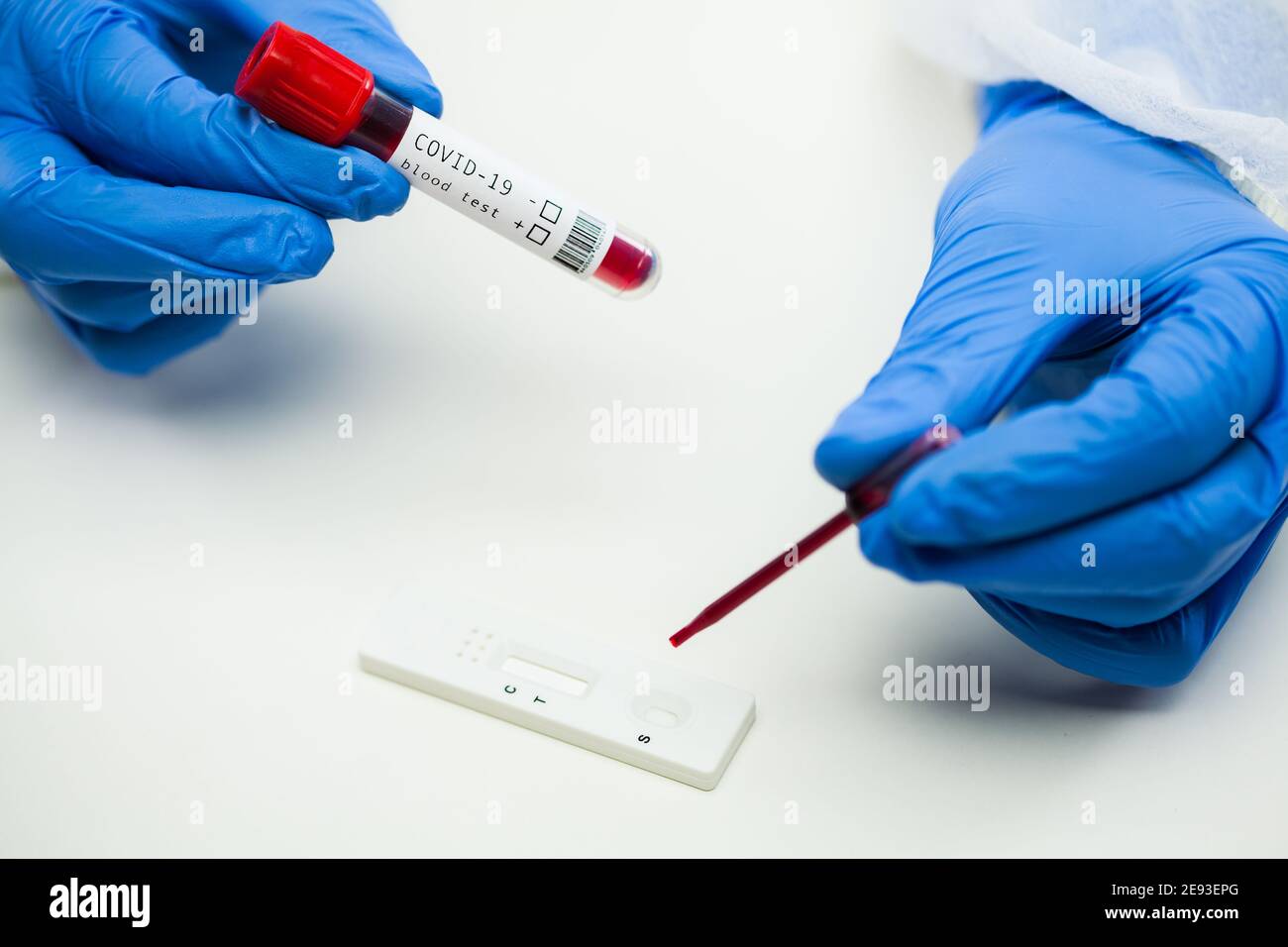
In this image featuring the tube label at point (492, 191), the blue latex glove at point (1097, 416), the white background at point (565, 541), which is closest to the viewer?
the blue latex glove at point (1097, 416)

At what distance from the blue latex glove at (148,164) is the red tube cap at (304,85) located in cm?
3

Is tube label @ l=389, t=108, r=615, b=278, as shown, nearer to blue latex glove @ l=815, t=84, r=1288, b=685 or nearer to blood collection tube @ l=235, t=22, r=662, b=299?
blood collection tube @ l=235, t=22, r=662, b=299

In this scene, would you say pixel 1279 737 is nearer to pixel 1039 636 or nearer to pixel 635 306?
pixel 1039 636

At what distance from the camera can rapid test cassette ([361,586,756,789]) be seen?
1.05 meters

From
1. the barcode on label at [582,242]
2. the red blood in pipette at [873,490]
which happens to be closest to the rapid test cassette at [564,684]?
the red blood in pipette at [873,490]

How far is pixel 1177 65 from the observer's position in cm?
130

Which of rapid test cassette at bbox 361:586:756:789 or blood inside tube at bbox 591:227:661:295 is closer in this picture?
rapid test cassette at bbox 361:586:756:789

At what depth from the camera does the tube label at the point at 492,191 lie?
1.16 metres

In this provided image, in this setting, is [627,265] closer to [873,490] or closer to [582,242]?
[582,242]

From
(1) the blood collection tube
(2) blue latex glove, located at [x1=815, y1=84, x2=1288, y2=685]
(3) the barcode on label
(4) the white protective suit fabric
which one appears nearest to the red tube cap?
(1) the blood collection tube

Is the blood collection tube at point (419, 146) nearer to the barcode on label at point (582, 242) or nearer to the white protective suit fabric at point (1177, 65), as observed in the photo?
the barcode on label at point (582, 242)

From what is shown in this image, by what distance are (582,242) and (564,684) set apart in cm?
42

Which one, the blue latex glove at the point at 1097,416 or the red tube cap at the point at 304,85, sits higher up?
the red tube cap at the point at 304,85

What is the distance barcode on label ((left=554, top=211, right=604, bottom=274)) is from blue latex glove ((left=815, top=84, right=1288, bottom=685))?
31cm
